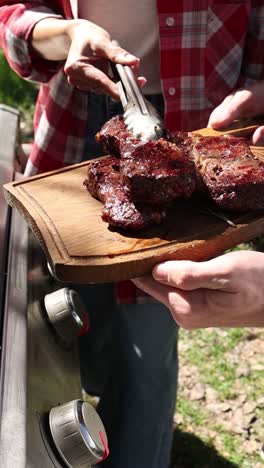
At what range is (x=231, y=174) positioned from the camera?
1.72 m

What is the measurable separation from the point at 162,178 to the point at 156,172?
0.03m

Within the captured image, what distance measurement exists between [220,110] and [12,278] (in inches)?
43.0

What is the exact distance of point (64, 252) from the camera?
155 centimetres

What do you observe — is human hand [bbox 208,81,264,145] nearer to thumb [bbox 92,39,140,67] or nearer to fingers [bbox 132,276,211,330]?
thumb [bbox 92,39,140,67]

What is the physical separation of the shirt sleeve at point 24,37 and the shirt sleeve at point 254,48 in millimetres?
754

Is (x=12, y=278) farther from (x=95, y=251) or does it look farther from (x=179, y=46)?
(x=179, y=46)

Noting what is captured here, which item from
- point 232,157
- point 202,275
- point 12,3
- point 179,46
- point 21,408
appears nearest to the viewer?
point 21,408

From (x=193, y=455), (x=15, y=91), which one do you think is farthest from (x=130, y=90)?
(x=15, y=91)

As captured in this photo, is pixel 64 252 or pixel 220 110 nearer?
pixel 64 252

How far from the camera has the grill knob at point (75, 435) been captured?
1.25m

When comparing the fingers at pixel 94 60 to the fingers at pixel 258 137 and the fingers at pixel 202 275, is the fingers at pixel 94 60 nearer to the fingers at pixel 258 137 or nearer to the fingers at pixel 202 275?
the fingers at pixel 258 137

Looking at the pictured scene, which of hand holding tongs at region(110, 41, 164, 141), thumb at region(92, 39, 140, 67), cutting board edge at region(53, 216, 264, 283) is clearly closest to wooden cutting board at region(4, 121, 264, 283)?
cutting board edge at region(53, 216, 264, 283)

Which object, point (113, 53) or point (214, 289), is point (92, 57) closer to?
point (113, 53)

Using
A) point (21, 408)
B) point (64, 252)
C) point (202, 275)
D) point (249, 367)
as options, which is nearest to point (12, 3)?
point (64, 252)
